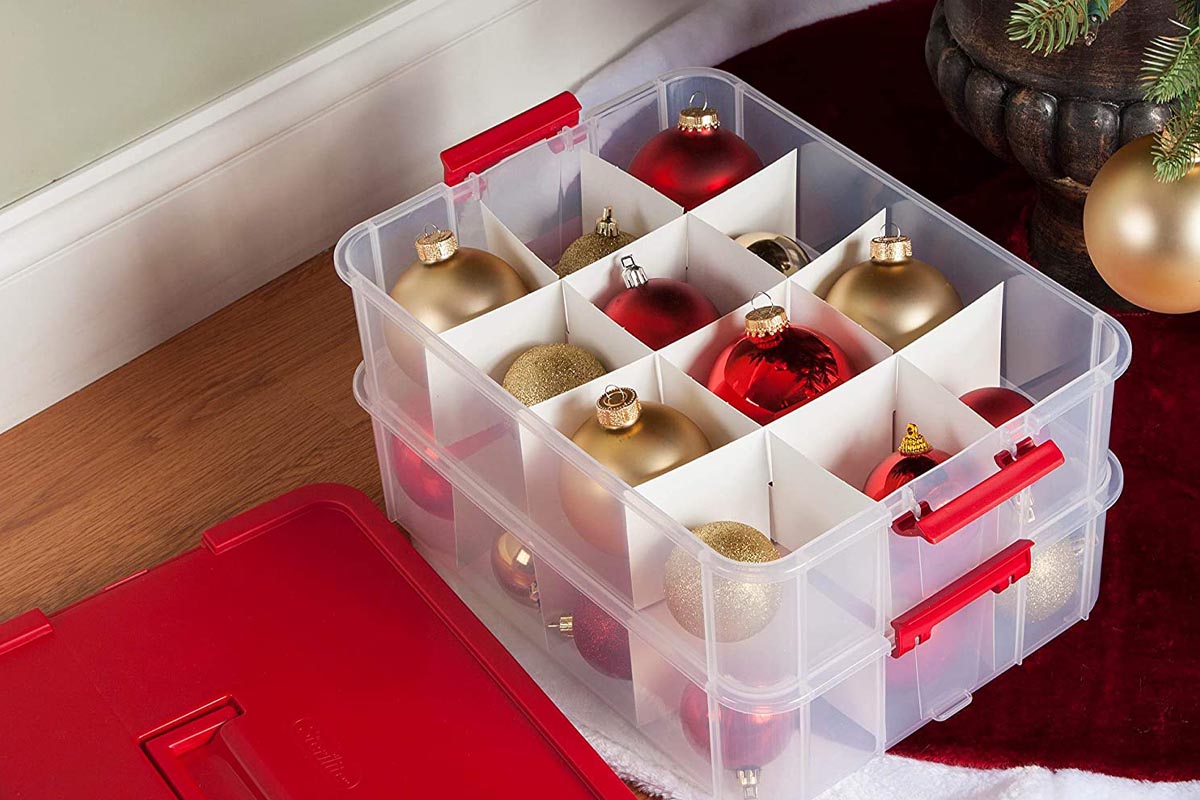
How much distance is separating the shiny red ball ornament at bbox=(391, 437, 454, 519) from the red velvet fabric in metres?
0.28

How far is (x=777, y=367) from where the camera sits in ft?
2.62

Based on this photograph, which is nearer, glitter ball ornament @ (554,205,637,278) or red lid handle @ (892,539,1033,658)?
red lid handle @ (892,539,1033,658)

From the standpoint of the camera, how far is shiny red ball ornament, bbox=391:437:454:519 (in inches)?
35.0

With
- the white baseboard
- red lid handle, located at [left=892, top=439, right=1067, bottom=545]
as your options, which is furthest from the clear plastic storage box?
the white baseboard

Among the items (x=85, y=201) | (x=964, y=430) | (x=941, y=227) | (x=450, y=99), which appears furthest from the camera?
(x=450, y=99)

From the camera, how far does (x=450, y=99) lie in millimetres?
1176

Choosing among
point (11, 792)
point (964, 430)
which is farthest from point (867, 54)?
point (11, 792)

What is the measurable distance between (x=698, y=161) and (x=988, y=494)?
0.98ft

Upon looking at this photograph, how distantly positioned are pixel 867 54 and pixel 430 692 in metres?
0.67

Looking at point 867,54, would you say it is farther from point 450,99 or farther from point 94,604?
point 94,604

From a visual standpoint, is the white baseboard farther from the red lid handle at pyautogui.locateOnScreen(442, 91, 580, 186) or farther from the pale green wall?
the red lid handle at pyautogui.locateOnScreen(442, 91, 580, 186)

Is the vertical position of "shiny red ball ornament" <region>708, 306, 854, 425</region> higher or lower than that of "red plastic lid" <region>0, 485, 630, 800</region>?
higher

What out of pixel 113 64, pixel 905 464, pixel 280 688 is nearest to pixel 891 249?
pixel 905 464

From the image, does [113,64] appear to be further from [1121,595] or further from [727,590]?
[1121,595]
